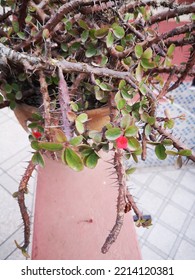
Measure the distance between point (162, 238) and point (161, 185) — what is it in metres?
0.41

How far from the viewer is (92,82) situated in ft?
1.37

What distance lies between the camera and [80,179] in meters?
0.72

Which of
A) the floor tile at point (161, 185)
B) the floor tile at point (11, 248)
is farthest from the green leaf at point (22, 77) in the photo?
the floor tile at point (161, 185)

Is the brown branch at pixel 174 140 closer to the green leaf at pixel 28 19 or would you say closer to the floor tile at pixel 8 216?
the green leaf at pixel 28 19

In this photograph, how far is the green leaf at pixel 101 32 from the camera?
16.6 inches

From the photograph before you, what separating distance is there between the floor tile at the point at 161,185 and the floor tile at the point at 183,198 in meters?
0.06

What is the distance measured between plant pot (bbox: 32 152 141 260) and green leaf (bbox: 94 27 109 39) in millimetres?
325

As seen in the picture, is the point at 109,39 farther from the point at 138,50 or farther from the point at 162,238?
the point at 162,238

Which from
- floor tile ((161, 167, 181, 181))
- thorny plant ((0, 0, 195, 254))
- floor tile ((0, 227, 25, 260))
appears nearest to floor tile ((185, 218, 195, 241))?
floor tile ((161, 167, 181, 181))

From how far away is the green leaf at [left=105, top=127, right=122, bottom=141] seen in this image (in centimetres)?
34

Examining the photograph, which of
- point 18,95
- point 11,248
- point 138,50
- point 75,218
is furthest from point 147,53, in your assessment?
point 11,248

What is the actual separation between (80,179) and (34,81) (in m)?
0.28

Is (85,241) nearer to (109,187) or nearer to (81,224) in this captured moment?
(81,224)
